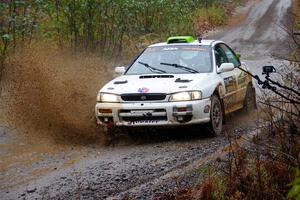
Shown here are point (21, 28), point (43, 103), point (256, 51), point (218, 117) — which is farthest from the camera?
point (256, 51)

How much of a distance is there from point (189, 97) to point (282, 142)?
11.8ft

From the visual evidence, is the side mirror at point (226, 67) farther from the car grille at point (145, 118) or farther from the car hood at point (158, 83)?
the car grille at point (145, 118)

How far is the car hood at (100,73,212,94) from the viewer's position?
28.8ft

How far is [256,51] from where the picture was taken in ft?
81.9

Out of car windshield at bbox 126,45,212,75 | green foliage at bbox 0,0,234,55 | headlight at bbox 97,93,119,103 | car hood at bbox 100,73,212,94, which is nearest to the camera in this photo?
car hood at bbox 100,73,212,94

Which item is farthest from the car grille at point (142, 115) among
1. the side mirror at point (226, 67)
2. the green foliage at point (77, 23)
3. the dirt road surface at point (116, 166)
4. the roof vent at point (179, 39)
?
the green foliage at point (77, 23)

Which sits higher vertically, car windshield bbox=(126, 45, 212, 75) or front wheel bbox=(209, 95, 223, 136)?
car windshield bbox=(126, 45, 212, 75)

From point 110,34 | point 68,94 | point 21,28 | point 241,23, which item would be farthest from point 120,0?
point 241,23

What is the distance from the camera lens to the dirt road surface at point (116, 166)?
6.35 m

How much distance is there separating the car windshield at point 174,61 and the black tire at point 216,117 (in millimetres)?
631

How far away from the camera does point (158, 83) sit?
8977 mm

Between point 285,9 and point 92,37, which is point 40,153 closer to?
point 92,37

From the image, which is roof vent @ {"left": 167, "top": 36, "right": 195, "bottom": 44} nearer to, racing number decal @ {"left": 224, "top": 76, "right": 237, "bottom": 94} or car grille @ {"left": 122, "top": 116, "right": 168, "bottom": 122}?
racing number decal @ {"left": 224, "top": 76, "right": 237, "bottom": 94}

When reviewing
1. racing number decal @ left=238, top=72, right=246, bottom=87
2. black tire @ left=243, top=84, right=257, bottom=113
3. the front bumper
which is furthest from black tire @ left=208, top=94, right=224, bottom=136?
black tire @ left=243, top=84, right=257, bottom=113
